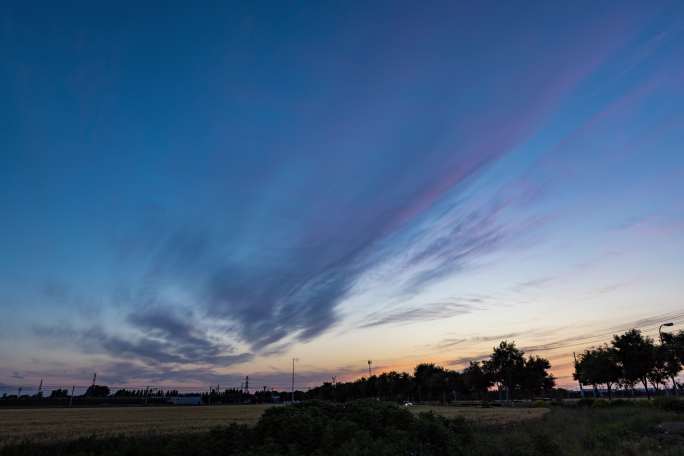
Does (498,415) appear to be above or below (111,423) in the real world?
below

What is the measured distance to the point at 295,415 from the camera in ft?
74.6

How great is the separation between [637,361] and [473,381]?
227 feet

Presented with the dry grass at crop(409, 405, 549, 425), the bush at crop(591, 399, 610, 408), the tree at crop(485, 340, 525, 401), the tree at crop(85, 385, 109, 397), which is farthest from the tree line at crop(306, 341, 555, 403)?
the tree at crop(85, 385, 109, 397)

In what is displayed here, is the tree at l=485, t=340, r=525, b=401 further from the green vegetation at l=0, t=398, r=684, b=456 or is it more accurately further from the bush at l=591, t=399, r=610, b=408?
the green vegetation at l=0, t=398, r=684, b=456

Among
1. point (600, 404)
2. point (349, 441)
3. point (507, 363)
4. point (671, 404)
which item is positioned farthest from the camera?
point (507, 363)

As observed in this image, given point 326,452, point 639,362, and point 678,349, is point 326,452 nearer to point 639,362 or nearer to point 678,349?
point 639,362

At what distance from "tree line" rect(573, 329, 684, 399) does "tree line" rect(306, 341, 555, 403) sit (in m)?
31.9

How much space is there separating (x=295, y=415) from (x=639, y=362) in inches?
2527

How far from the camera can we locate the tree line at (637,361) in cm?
6222

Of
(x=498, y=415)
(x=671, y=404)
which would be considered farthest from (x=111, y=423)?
(x=671, y=404)

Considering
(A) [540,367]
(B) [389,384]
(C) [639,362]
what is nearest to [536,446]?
(C) [639,362]

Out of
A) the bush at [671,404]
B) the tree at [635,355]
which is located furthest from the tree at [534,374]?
the bush at [671,404]

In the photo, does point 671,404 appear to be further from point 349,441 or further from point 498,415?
point 349,441

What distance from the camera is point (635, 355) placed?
61.9 metres
